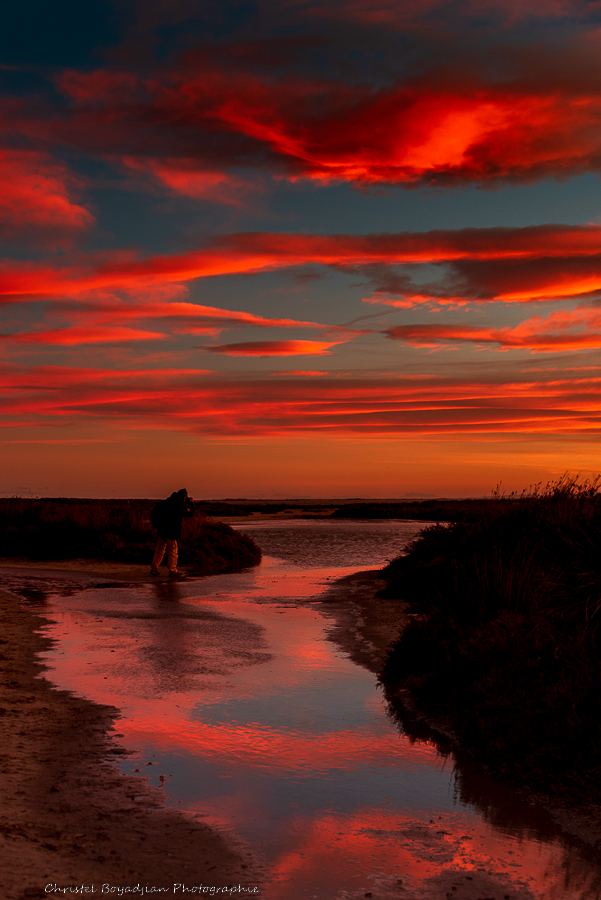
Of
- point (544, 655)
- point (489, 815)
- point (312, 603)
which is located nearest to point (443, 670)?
point (544, 655)

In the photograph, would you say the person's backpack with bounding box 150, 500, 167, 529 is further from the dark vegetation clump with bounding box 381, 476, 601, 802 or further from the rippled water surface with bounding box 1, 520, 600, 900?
the dark vegetation clump with bounding box 381, 476, 601, 802

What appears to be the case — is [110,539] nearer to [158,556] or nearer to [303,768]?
[158,556]

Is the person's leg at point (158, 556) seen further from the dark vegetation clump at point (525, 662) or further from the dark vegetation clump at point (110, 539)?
the dark vegetation clump at point (525, 662)

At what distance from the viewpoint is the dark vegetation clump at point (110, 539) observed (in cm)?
2612

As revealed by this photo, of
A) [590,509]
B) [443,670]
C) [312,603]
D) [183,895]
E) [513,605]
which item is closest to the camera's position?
[183,895]

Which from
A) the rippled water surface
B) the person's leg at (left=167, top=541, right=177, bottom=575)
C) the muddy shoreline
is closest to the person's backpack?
the person's leg at (left=167, top=541, right=177, bottom=575)

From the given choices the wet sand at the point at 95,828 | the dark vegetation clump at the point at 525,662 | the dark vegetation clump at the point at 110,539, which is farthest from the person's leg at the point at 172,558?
the wet sand at the point at 95,828

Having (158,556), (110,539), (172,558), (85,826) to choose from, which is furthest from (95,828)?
(110,539)

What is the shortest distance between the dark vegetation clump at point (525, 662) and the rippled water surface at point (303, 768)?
0.43 m

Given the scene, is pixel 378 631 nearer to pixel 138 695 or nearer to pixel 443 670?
pixel 443 670

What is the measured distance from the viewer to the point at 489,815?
573 centimetres

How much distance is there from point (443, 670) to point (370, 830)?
3891 mm

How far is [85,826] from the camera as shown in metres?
5.12

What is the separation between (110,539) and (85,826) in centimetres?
2195
